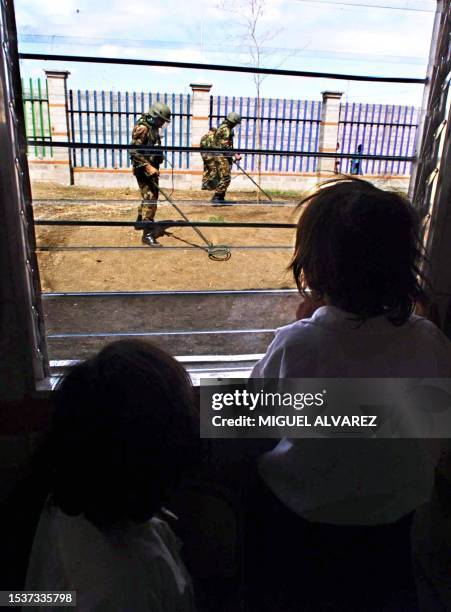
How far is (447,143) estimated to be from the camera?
1.50 m

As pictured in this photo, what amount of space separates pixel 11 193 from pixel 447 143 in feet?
4.07

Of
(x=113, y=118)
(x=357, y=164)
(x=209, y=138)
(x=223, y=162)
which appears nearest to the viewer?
(x=357, y=164)

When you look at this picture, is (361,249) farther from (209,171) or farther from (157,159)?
(209,171)

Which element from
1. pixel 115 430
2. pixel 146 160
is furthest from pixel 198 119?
pixel 115 430

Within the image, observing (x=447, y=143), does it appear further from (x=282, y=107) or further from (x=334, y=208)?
(x=282, y=107)

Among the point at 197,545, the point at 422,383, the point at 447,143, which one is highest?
the point at 447,143

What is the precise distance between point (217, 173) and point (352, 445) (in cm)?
404

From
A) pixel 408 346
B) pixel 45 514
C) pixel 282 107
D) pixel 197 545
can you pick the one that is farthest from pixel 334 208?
pixel 282 107

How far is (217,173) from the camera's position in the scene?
15.5 ft

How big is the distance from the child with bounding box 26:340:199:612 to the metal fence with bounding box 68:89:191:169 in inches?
125

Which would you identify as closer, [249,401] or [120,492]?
[120,492]

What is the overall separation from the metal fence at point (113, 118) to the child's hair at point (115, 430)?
125 inches

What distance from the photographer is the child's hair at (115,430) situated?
79cm

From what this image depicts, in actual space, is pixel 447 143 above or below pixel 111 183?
above
